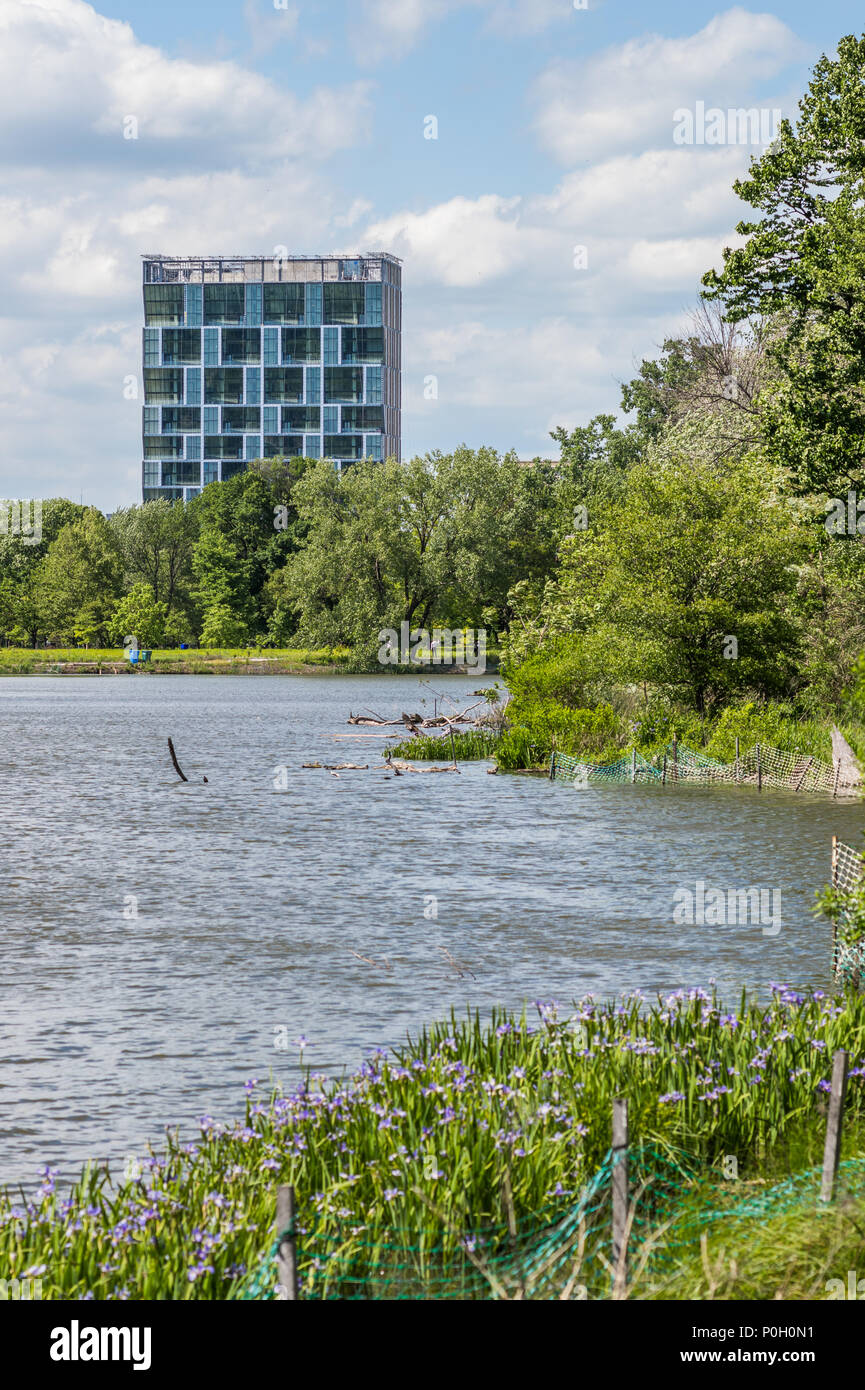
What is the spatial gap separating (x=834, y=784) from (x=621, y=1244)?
28544 mm

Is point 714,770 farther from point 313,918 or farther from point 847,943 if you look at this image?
point 847,943

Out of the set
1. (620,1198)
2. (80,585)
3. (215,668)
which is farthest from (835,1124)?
(80,585)

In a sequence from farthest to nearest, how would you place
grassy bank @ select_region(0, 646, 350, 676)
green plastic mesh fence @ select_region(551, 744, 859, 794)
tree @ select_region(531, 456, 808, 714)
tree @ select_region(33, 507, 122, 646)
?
tree @ select_region(33, 507, 122, 646), grassy bank @ select_region(0, 646, 350, 676), tree @ select_region(531, 456, 808, 714), green plastic mesh fence @ select_region(551, 744, 859, 794)

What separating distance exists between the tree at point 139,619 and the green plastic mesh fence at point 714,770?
336 ft

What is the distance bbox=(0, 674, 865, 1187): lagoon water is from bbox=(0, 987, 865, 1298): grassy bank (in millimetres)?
→ 1957

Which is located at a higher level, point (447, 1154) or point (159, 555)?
point (159, 555)

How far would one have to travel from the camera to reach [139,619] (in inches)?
5394

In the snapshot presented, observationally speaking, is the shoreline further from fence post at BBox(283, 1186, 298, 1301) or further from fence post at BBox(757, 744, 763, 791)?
fence post at BBox(283, 1186, 298, 1301)

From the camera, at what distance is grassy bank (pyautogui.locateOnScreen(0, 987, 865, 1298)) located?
23.0 ft

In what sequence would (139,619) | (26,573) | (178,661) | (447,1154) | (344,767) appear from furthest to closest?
(26,573), (139,619), (178,661), (344,767), (447,1154)

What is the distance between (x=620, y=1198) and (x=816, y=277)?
25.5 metres

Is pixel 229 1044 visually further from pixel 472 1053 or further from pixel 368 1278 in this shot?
pixel 368 1278

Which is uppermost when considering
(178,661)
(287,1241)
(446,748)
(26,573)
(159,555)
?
(159,555)

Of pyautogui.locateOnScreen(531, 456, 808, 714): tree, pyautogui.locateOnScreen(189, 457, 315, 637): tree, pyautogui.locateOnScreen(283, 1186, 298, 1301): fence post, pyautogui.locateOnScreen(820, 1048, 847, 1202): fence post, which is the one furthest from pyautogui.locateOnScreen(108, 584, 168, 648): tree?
pyautogui.locateOnScreen(283, 1186, 298, 1301): fence post
